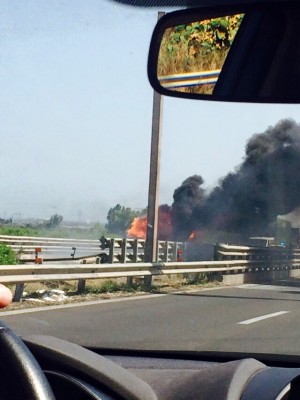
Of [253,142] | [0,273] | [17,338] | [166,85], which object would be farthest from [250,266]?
[17,338]

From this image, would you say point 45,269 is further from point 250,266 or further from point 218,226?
point 218,226

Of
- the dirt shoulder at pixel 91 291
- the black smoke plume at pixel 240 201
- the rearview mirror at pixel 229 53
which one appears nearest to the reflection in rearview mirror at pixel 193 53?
the rearview mirror at pixel 229 53

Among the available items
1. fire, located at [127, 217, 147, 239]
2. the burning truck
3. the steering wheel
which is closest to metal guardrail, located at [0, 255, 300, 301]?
the burning truck

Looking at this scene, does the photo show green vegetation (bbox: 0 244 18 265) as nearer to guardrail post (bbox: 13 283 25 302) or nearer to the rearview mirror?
guardrail post (bbox: 13 283 25 302)

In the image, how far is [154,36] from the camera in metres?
3.17

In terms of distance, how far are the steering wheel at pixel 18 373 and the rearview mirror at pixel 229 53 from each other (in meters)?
1.48

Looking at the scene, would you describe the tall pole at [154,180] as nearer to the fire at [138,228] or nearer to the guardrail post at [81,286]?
the guardrail post at [81,286]

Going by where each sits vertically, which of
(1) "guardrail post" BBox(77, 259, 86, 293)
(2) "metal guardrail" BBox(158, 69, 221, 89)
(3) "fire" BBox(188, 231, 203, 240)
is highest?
(2) "metal guardrail" BBox(158, 69, 221, 89)

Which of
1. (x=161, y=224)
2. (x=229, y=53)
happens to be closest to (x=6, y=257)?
(x=229, y=53)

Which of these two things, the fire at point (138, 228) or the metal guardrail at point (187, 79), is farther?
the fire at point (138, 228)

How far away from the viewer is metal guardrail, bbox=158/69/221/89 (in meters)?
3.15

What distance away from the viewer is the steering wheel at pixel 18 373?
71.2 inches

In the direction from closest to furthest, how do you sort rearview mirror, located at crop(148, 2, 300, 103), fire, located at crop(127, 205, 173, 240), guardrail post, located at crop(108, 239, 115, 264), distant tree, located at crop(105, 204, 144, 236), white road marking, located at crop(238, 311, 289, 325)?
rearview mirror, located at crop(148, 2, 300, 103) → white road marking, located at crop(238, 311, 289, 325) → guardrail post, located at crop(108, 239, 115, 264) → fire, located at crop(127, 205, 173, 240) → distant tree, located at crop(105, 204, 144, 236)

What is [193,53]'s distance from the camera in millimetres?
3271
